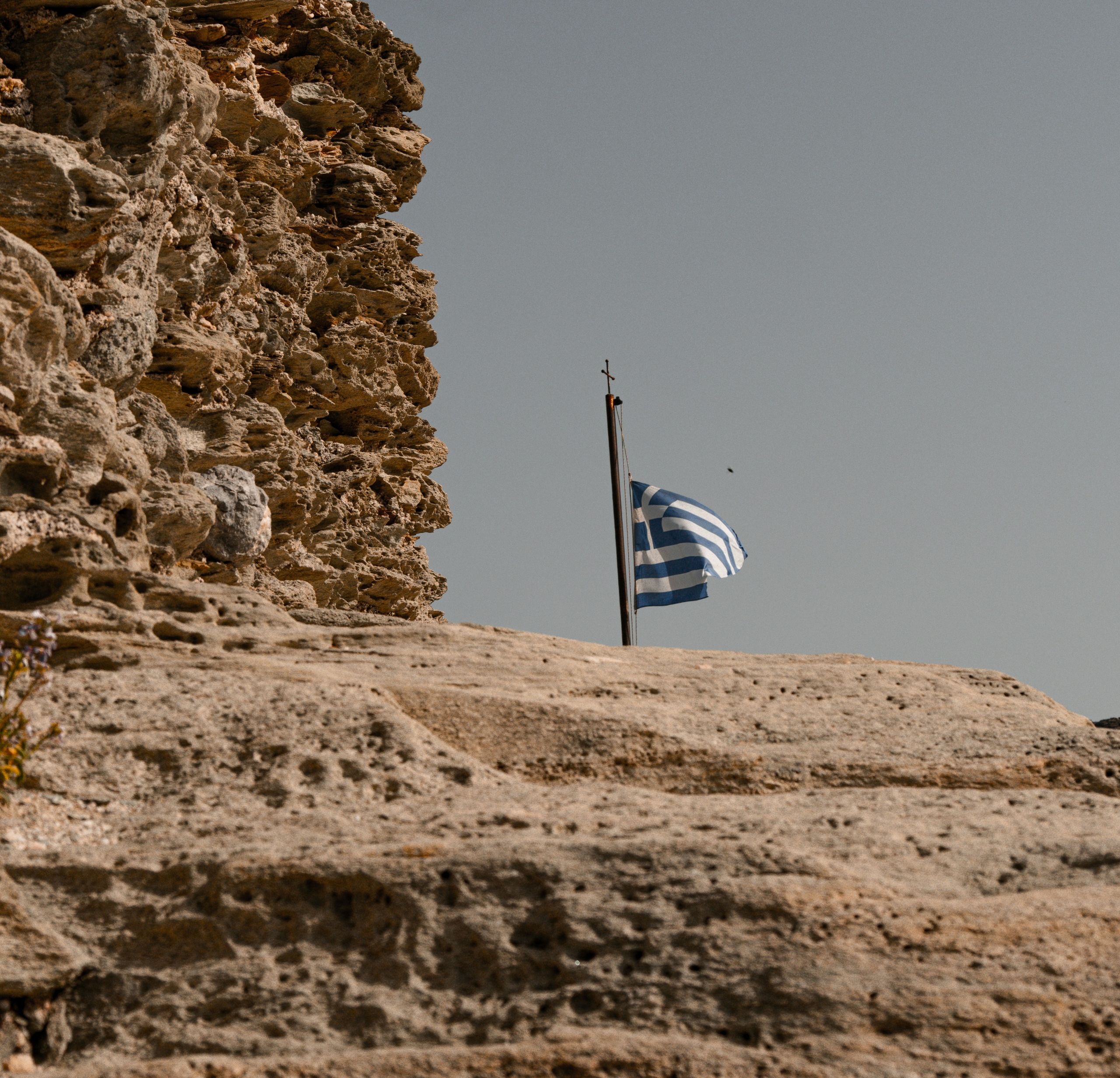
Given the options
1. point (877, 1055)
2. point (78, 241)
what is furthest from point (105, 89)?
point (877, 1055)

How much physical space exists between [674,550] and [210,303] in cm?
665

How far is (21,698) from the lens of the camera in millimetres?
4445

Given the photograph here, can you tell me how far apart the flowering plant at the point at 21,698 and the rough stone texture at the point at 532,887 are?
94 millimetres

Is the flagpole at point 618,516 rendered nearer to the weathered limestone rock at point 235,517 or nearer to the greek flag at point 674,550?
the greek flag at point 674,550

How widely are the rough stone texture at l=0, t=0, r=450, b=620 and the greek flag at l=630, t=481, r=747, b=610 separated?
2.20 meters

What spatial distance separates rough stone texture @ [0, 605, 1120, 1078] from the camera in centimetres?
312

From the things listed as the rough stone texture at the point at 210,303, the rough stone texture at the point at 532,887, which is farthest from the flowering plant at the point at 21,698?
the rough stone texture at the point at 210,303

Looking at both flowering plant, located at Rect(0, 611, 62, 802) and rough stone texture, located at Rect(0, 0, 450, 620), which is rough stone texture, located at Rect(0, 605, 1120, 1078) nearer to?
flowering plant, located at Rect(0, 611, 62, 802)

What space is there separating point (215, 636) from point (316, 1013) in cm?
246

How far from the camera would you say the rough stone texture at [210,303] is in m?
5.68

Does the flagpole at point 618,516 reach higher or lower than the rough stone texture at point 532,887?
higher

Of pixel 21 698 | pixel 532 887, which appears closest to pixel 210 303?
pixel 21 698

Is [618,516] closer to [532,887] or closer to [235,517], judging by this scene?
[235,517]

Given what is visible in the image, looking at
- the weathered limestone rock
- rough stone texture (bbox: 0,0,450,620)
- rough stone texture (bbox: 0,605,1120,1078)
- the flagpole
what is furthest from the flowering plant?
the flagpole
